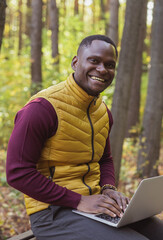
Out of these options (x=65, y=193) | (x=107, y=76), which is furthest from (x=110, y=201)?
(x=107, y=76)

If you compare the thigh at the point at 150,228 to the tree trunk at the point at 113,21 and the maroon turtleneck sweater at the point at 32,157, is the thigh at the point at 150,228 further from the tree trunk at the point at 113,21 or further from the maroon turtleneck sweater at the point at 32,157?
the tree trunk at the point at 113,21

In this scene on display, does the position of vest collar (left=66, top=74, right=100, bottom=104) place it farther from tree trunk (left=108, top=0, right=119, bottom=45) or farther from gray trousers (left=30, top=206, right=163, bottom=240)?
tree trunk (left=108, top=0, right=119, bottom=45)

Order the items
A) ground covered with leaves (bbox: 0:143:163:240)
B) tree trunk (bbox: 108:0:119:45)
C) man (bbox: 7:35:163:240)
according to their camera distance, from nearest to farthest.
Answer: man (bbox: 7:35:163:240), ground covered with leaves (bbox: 0:143:163:240), tree trunk (bbox: 108:0:119:45)

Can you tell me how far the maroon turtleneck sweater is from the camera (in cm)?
233

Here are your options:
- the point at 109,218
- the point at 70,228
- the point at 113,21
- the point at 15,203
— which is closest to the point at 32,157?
the point at 70,228

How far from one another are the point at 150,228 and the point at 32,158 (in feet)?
3.53

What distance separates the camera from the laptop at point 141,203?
223cm

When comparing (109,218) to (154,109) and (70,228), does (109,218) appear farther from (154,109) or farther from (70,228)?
(154,109)

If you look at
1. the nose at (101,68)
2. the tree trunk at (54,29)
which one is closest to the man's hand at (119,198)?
the nose at (101,68)

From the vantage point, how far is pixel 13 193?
6.01 metres

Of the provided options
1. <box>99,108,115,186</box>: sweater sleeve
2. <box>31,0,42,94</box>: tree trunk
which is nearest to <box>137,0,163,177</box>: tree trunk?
<box>31,0,42,94</box>: tree trunk

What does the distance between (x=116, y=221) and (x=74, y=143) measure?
0.64 meters

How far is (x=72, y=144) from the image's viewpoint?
2.60 metres

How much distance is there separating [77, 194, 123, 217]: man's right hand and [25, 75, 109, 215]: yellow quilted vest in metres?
0.14
